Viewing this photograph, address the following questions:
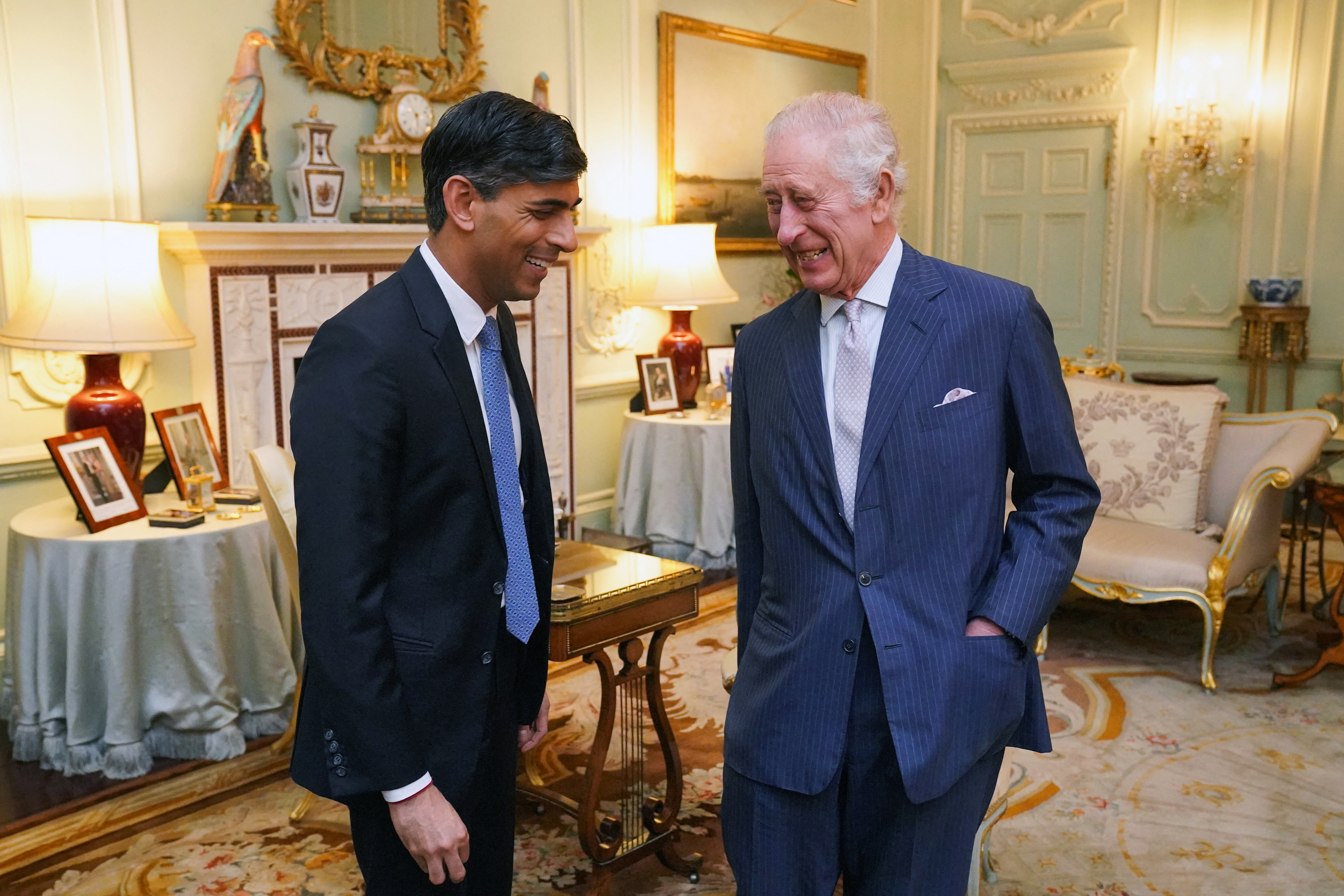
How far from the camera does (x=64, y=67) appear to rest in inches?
148

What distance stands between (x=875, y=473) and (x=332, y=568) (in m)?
0.70

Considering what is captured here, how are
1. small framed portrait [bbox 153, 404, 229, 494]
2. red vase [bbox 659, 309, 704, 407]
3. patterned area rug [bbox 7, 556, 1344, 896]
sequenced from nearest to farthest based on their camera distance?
patterned area rug [bbox 7, 556, 1344, 896] → small framed portrait [bbox 153, 404, 229, 494] → red vase [bbox 659, 309, 704, 407]

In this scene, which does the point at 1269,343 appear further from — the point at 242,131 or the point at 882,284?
the point at 882,284

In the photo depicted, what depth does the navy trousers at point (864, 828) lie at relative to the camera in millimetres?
1538

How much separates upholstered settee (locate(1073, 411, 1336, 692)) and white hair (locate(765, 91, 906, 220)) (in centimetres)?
279

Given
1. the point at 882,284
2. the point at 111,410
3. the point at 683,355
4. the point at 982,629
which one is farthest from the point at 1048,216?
the point at 982,629

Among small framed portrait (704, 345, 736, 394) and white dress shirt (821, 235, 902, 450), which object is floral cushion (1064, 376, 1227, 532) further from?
white dress shirt (821, 235, 902, 450)

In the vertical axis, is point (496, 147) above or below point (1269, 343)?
above

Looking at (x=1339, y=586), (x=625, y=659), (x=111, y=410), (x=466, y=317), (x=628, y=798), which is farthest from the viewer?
(x=1339, y=586)

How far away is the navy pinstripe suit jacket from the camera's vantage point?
1.50m

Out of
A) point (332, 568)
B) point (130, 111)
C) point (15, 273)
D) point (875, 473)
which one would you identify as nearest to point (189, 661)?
point (15, 273)

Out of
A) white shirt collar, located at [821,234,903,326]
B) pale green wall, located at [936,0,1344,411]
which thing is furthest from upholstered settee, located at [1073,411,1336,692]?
white shirt collar, located at [821,234,903,326]

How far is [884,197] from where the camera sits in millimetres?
1547

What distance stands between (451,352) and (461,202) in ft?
0.65
